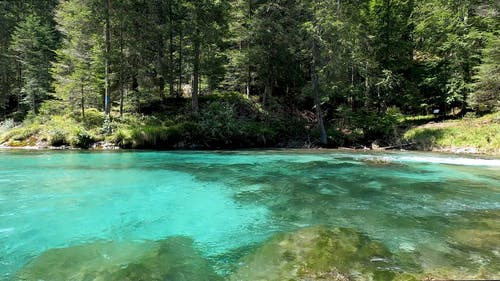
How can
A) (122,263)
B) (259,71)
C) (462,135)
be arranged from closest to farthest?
(122,263)
(462,135)
(259,71)

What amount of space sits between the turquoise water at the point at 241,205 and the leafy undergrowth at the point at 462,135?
19.6ft

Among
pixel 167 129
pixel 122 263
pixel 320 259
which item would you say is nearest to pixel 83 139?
pixel 167 129

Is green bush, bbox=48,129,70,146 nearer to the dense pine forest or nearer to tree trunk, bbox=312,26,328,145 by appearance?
the dense pine forest

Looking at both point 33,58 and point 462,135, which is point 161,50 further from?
point 462,135

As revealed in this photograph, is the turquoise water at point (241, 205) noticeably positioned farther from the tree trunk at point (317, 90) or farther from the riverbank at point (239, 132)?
the tree trunk at point (317, 90)

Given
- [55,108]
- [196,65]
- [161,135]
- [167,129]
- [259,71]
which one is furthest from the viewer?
[259,71]

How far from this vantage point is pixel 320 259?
5.59 metres

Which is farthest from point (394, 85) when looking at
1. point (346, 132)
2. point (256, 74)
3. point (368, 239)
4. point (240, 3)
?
point (368, 239)

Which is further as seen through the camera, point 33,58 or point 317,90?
point 33,58

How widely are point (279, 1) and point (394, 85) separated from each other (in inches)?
451

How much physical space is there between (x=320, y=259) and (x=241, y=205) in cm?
391

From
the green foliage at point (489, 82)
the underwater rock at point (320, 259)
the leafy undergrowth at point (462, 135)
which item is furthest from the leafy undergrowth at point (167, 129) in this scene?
the underwater rock at point (320, 259)

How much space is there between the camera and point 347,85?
29406 millimetres

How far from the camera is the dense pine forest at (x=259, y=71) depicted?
24344 millimetres
